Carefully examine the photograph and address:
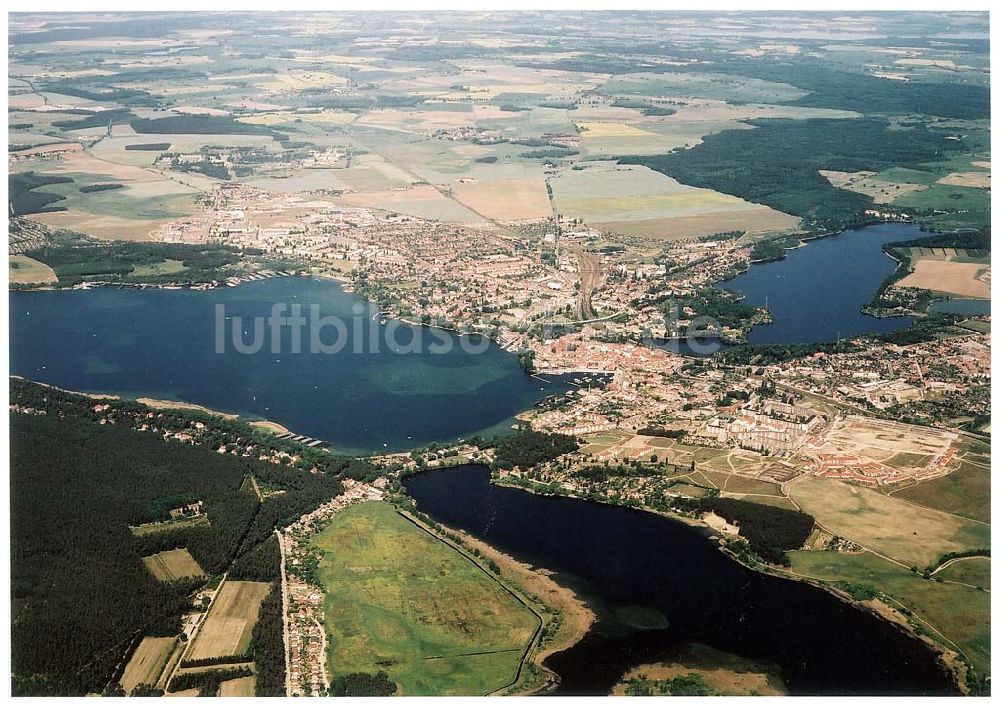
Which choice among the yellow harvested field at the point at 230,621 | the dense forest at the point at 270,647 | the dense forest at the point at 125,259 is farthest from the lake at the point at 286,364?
the dense forest at the point at 270,647

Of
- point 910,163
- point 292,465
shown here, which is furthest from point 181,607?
point 910,163

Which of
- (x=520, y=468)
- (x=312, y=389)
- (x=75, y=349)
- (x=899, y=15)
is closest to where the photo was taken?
(x=520, y=468)

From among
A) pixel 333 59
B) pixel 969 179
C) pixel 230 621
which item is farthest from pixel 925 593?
pixel 333 59

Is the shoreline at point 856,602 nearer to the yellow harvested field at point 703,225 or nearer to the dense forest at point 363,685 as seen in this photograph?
the dense forest at point 363,685

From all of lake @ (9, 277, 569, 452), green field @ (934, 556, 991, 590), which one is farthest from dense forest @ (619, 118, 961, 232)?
green field @ (934, 556, 991, 590)

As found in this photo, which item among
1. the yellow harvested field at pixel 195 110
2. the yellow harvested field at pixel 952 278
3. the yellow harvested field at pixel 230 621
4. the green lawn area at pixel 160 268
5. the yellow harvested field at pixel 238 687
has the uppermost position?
the yellow harvested field at pixel 195 110

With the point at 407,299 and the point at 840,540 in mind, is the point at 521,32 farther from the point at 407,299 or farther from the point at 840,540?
the point at 840,540
